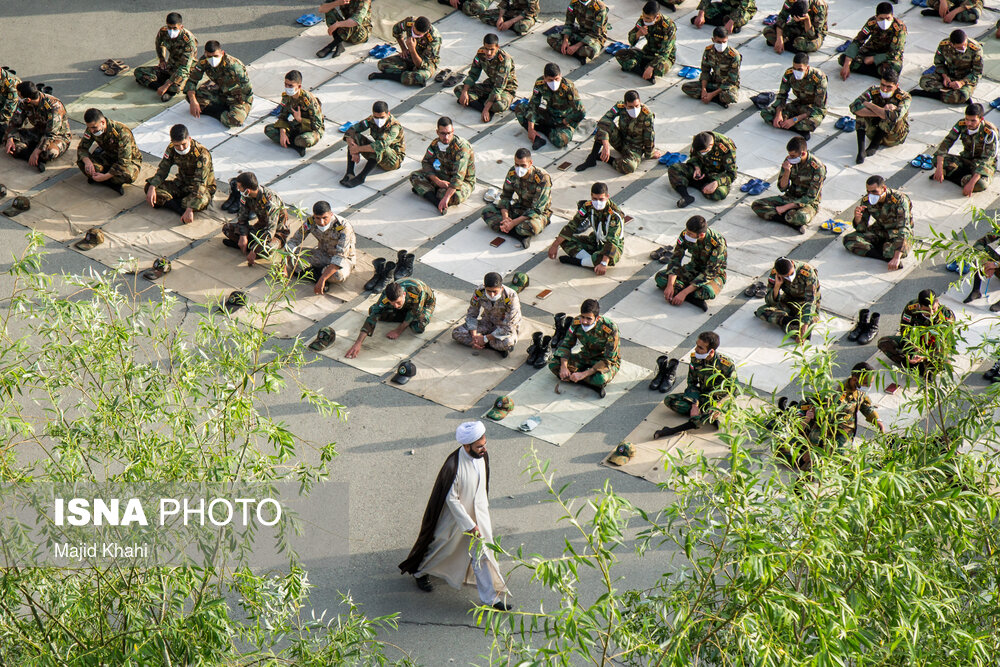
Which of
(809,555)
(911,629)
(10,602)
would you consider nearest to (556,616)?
(809,555)

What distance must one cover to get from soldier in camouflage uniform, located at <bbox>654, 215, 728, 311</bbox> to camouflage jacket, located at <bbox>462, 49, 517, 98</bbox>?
384cm

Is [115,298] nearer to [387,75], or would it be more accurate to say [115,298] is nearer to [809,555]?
[809,555]

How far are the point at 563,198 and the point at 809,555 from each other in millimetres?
9391

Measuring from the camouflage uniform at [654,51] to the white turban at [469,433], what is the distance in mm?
8857

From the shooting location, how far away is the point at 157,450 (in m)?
7.14

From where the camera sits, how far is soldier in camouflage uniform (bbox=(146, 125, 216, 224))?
1437cm

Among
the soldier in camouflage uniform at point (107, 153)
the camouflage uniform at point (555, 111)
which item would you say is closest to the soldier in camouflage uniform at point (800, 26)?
the camouflage uniform at point (555, 111)

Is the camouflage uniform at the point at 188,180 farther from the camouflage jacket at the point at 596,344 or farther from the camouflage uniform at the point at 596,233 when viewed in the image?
the camouflage jacket at the point at 596,344

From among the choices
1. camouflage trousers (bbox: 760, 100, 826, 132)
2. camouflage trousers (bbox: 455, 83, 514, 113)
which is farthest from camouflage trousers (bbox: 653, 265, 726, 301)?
camouflage trousers (bbox: 455, 83, 514, 113)

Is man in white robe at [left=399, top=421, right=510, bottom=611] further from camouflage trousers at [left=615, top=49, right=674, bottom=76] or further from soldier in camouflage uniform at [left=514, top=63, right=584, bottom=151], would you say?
camouflage trousers at [left=615, top=49, right=674, bottom=76]

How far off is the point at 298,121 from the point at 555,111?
121 inches

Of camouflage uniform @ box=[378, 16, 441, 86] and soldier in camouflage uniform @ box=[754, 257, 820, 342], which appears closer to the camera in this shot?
soldier in camouflage uniform @ box=[754, 257, 820, 342]

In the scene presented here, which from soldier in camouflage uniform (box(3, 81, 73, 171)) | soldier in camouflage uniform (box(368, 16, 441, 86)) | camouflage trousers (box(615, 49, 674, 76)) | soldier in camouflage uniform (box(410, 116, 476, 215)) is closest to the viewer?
soldier in camouflage uniform (box(410, 116, 476, 215))

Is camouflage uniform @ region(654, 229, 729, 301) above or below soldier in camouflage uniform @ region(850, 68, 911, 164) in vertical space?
below
